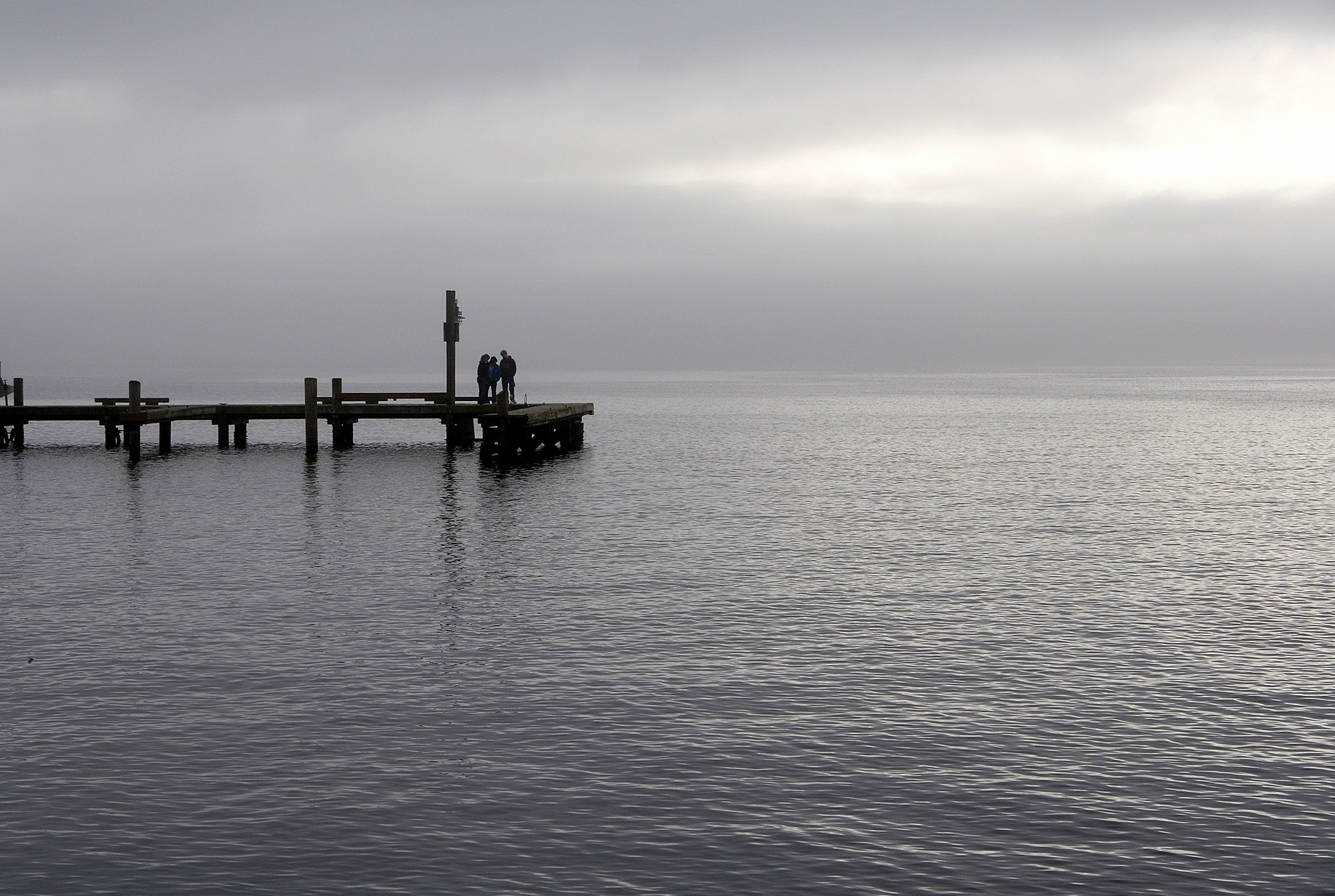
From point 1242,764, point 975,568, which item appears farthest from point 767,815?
point 975,568

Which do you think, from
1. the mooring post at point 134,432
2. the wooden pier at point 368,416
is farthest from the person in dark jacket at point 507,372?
the mooring post at point 134,432

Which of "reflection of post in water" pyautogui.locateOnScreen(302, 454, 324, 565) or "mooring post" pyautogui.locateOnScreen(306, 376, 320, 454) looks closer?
"reflection of post in water" pyautogui.locateOnScreen(302, 454, 324, 565)

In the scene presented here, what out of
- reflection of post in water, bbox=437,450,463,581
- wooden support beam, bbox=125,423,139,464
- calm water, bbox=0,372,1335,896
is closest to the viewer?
calm water, bbox=0,372,1335,896

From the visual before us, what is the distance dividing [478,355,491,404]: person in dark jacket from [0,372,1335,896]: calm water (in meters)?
17.4

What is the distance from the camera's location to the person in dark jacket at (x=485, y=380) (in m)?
51.4

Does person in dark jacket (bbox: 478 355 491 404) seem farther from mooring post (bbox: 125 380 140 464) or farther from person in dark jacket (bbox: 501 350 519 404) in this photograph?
mooring post (bbox: 125 380 140 464)

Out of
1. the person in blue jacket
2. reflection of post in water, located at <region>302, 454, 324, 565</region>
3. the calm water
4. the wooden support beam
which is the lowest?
the calm water

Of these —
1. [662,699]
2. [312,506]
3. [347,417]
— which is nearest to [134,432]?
[347,417]

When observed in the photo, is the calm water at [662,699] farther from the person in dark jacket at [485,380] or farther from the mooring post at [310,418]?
the person in dark jacket at [485,380]

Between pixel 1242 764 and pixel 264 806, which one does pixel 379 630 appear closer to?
pixel 264 806

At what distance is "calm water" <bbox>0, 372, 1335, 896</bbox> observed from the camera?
32.8 ft

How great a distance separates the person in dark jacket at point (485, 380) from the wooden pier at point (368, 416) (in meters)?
0.45

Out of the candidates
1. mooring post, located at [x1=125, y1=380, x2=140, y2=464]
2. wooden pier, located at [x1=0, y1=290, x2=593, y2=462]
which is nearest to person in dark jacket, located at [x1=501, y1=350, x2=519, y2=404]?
wooden pier, located at [x1=0, y1=290, x2=593, y2=462]

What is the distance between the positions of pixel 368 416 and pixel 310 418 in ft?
7.35
